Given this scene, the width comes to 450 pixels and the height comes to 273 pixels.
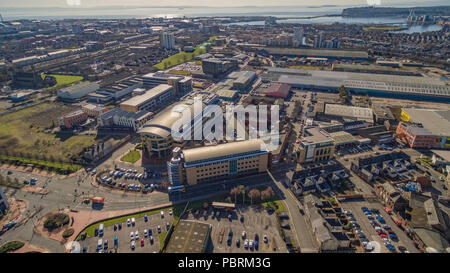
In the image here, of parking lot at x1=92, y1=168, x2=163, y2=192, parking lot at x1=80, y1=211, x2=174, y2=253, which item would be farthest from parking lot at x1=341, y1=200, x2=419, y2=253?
parking lot at x1=92, y1=168, x2=163, y2=192

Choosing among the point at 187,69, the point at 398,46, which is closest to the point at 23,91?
the point at 187,69

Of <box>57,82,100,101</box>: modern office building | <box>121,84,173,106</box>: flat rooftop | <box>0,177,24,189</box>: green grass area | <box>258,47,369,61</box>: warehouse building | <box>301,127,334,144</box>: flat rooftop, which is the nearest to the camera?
<box>0,177,24,189</box>: green grass area

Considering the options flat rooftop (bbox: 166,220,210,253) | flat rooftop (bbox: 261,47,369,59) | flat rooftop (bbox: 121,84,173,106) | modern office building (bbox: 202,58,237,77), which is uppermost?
flat rooftop (bbox: 261,47,369,59)

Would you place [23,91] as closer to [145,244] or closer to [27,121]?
[27,121]

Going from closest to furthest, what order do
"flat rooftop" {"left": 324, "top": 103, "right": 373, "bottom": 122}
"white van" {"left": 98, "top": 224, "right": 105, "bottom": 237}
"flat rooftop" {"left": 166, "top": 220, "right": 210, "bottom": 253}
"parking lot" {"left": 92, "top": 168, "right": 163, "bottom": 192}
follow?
"flat rooftop" {"left": 166, "top": 220, "right": 210, "bottom": 253}
"white van" {"left": 98, "top": 224, "right": 105, "bottom": 237}
"parking lot" {"left": 92, "top": 168, "right": 163, "bottom": 192}
"flat rooftop" {"left": 324, "top": 103, "right": 373, "bottom": 122}

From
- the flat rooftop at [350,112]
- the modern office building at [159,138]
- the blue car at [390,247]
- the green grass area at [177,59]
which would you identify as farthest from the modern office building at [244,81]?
the blue car at [390,247]

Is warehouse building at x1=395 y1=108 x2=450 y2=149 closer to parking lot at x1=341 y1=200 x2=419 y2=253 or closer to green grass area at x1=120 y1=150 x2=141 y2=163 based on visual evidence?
parking lot at x1=341 y1=200 x2=419 y2=253
